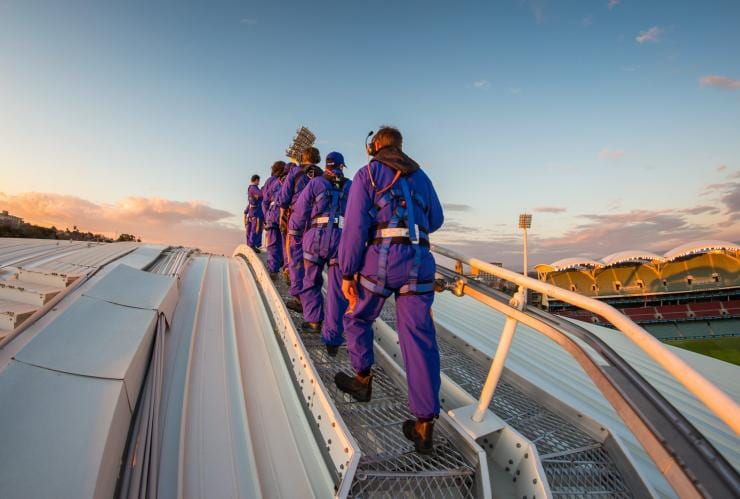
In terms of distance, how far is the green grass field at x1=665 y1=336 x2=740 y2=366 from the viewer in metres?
20.9

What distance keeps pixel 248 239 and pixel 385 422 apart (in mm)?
8487

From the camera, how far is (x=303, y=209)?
3.75m

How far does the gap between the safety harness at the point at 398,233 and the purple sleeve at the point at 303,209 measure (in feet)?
5.30

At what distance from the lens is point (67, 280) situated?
11.6 feet

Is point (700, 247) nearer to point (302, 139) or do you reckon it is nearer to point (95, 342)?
point (302, 139)

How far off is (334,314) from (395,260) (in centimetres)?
111

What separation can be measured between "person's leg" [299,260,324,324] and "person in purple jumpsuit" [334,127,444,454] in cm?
118

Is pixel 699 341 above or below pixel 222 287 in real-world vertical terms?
below

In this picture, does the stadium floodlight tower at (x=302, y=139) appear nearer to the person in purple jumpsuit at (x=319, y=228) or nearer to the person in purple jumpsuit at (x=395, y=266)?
the person in purple jumpsuit at (x=319, y=228)

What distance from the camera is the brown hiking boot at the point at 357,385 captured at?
231 cm

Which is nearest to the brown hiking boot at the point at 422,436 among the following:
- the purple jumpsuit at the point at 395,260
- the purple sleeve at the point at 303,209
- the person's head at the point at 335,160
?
the purple jumpsuit at the point at 395,260

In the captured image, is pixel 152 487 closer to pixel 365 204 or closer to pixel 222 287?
pixel 365 204

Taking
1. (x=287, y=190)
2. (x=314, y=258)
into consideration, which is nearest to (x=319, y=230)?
(x=314, y=258)

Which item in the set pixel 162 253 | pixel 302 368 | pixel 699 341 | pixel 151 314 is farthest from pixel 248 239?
pixel 699 341
